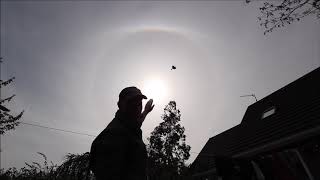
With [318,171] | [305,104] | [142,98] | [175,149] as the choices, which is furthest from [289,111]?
[175,149]

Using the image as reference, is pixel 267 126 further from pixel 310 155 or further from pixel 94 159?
pixel 94 159

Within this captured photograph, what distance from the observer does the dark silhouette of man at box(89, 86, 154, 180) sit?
180 cm

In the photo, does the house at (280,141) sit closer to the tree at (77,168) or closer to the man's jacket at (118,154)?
the tree at (77,168)

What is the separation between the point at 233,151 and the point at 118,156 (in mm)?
15975

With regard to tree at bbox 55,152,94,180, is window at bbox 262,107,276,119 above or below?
above

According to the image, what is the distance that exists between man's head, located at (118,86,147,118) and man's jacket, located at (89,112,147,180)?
96 mm

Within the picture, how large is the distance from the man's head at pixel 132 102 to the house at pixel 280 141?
7.02 metres

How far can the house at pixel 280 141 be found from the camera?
8.74 metres

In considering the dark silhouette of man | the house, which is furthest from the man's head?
the house

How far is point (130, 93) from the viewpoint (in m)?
2.13

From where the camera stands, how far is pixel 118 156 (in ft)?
6.01

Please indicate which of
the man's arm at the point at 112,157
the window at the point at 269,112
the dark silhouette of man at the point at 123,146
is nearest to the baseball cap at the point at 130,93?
the dark silhouette of man at the point at 123,146

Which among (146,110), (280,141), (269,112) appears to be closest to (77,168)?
(146,110)

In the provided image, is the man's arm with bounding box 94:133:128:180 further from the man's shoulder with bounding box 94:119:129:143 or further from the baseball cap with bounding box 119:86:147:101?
the baseball cap with bounding box 119:86:147:101
